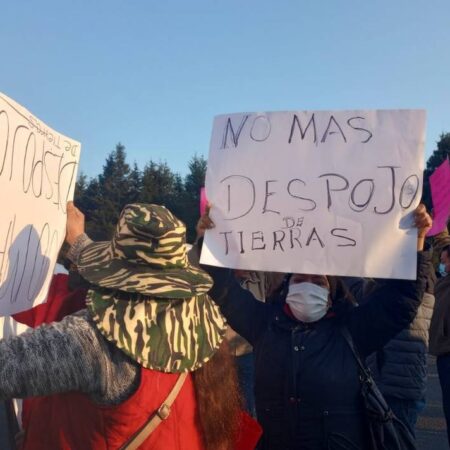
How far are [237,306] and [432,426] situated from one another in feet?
11.6

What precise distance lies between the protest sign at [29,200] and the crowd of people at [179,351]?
9 cm

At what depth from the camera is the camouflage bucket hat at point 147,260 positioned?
5.20 feet

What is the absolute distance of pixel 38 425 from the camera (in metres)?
1.70

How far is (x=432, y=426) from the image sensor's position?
5199 mm

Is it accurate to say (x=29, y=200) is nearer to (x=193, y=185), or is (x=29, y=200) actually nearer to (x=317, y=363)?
(x=317, y=363)

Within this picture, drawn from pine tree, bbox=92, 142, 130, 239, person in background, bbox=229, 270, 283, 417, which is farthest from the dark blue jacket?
pine tree, bbox=92, 142, 130, 239

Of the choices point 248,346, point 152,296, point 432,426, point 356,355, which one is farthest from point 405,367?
point 152,296

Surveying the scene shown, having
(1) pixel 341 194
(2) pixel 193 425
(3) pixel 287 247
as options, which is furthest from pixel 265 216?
(2) pixel 193 425

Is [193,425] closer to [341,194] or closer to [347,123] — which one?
[341,194]

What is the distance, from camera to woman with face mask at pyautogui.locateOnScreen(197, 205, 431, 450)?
235 centimetres

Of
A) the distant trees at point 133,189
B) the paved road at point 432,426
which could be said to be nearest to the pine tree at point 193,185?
the distant trees at point 133,189

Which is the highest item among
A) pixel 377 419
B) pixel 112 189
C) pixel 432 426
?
pixel 112 189

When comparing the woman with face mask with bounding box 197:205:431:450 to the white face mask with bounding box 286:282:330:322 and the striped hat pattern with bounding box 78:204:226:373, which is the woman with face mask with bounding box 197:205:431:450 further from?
the striped hat pattern with bounding box 78:204:226:373

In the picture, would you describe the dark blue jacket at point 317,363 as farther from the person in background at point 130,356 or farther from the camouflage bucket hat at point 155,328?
the camouflage bucket hat at point 155,328
